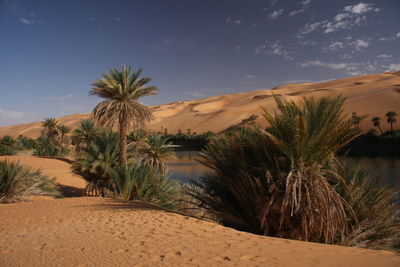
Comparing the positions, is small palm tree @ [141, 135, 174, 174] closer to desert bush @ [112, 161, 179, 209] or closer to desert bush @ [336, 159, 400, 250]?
desert bush @ [112, 161, 179, 209]

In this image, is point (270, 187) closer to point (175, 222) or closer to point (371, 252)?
point (371, 252)

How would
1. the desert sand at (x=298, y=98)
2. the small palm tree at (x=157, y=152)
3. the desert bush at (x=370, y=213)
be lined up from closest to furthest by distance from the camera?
the desert bush at (x=370, y=213)
the small palm tree at (x=157, y=152)
the desert sand at (x=298, y=98)

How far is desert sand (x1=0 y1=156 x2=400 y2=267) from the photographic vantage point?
11.6 ft

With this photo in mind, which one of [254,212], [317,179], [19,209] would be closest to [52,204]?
[19,209]

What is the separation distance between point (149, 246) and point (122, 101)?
11544mm

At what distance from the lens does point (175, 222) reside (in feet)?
18.3

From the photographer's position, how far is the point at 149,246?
4.15 meters

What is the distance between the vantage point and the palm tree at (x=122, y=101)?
47.0 feet

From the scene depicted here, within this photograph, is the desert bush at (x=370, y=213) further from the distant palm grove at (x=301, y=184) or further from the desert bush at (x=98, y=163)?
the desert bush at (x=98, y=163)

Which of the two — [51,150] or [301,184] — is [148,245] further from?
[51,150]

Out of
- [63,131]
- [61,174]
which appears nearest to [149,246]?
[61,174]

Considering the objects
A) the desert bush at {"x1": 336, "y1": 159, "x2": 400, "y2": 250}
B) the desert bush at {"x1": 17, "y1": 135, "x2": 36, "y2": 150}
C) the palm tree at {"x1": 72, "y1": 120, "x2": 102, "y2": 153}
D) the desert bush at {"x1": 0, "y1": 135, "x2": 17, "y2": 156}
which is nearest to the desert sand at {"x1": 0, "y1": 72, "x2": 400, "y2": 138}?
the desert bush at {"x1": 336, "y1": 159, "x2": 400, "y2": 250}

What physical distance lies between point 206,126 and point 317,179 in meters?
75.3

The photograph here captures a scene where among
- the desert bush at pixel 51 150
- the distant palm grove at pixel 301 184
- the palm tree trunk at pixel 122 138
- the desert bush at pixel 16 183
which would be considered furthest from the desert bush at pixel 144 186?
the desert bush at pixel 51 150
